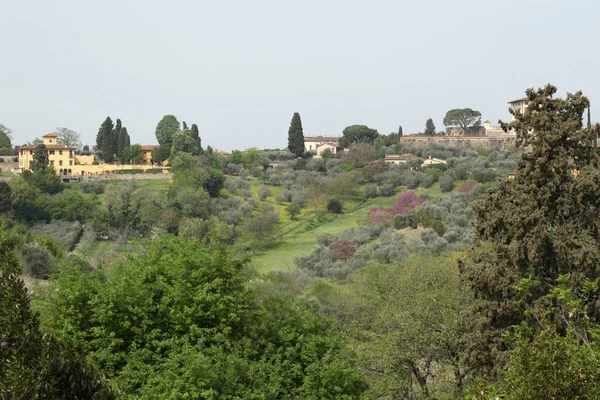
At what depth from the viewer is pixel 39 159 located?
2790 inches

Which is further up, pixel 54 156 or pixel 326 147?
pixel 326 147

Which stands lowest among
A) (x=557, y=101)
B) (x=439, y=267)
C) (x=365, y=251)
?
(x=365, y=251)

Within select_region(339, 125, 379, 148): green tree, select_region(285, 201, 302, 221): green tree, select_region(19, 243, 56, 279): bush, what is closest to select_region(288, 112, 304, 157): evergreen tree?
select_region(339, 125, 379, 148): green tree

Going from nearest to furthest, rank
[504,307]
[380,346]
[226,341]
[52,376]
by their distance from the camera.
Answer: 1. [52,376]
2. [226,341]
3. [504,307]
4. [380,346]

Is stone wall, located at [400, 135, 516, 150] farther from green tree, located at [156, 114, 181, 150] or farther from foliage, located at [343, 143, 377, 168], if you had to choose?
green tree, located at [156, 114, 181, 150]

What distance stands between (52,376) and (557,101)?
1307cm

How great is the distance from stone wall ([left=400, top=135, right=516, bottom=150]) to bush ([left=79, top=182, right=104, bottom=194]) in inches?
1965

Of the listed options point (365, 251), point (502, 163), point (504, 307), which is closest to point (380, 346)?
point (504, 307)

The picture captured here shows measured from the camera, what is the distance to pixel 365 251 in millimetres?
48375

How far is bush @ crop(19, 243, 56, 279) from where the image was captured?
104ft

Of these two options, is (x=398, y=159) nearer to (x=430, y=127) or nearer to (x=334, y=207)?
(x=334, y=207)

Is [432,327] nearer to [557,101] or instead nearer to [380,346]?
[380,346]

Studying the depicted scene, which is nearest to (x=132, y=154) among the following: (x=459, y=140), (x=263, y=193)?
(x=263, y=193)

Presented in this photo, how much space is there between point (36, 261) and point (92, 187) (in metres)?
39.7
